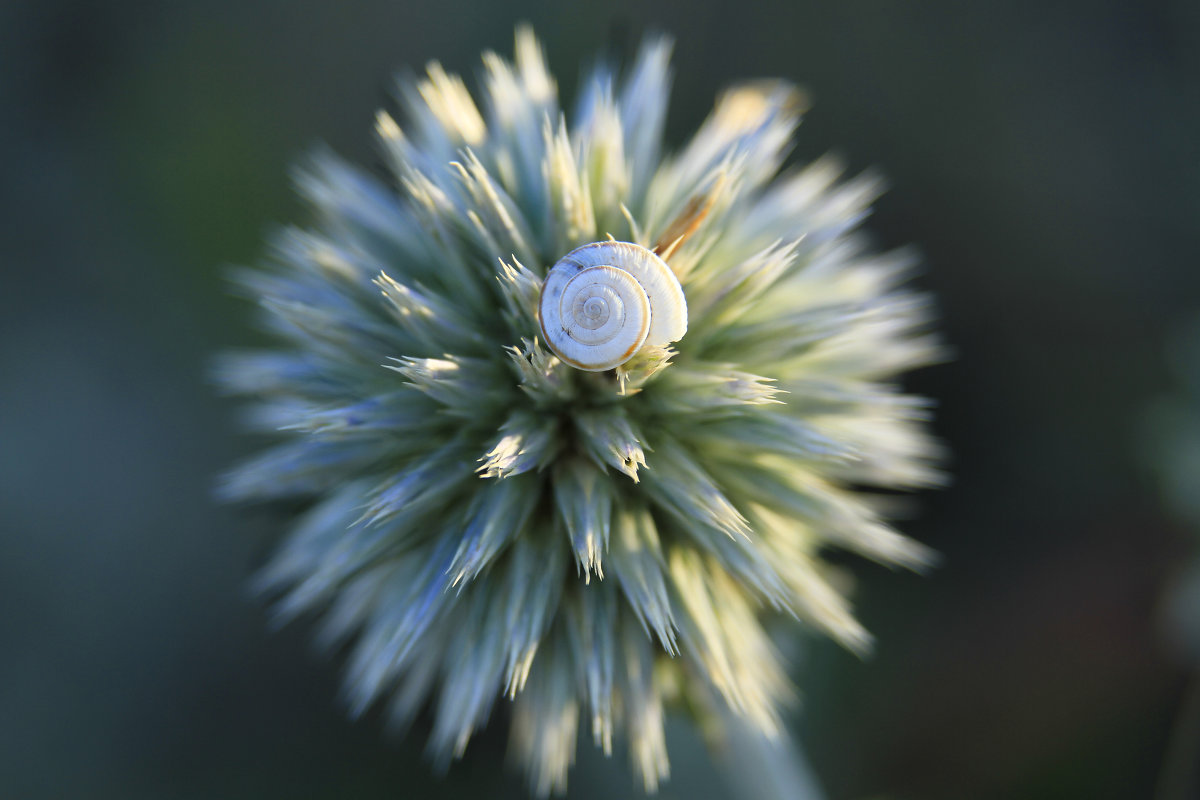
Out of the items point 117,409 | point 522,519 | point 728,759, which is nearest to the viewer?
point 522,519

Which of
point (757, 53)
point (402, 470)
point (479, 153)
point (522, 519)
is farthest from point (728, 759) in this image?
point (757, 53)

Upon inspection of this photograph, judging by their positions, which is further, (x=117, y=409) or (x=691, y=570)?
(x=117, y=409)

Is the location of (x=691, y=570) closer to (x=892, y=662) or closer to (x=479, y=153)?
(x=479, y=153)

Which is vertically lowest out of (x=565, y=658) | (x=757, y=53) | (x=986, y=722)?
(x=986, y=722)

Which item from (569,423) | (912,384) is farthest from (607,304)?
(912,384)

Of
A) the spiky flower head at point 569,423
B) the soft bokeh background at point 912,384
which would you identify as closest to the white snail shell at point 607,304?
the spiky flower head at point 569,423

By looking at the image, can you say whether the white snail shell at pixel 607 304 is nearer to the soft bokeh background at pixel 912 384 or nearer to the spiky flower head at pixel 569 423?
the spiky flower head at pixel 569 423

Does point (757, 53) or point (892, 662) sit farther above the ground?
point (757, 53)
